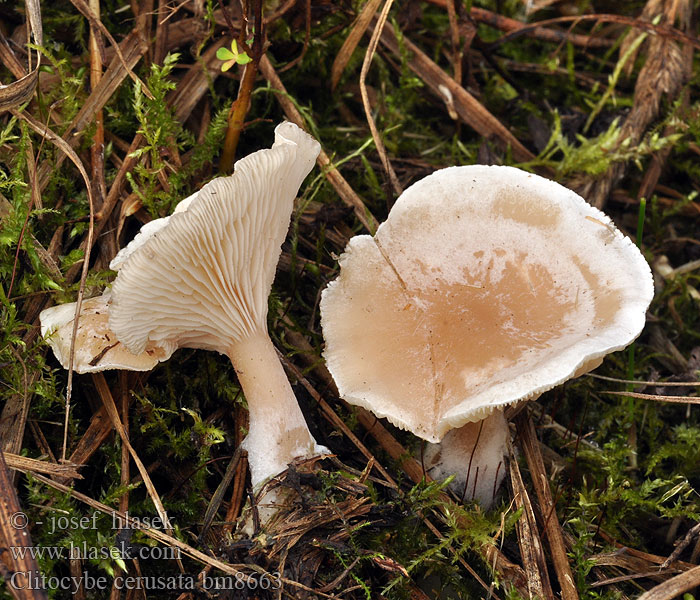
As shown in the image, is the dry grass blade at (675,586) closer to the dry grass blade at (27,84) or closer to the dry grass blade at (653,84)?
the dry grass blade at (653,84)

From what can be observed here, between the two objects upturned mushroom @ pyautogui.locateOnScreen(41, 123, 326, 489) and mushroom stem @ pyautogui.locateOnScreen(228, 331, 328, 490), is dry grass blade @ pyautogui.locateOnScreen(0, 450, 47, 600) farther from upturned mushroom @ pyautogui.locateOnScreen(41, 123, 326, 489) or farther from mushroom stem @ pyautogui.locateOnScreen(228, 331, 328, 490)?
mushroom stem @ pyautogui.locateOnScreen(228, 331, 328, 490)

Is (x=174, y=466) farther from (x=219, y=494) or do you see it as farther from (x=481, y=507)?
(x=481, y=507)

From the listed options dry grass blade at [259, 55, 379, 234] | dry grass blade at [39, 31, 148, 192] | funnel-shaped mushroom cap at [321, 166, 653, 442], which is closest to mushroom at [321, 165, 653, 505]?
funnel-shaped mushroom cap at [321, 166, 653, 442]

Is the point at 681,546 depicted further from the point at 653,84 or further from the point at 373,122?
the point at 653,84

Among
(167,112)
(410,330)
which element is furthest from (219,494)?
(167,112)

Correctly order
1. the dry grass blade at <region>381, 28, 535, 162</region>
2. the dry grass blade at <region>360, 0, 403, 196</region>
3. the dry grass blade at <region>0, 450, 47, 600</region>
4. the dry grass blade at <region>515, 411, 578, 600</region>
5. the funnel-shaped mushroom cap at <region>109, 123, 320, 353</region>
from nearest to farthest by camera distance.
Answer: the dry grass blade at <region>0, 450, 47, 600</region>, the funnel-shaped mushroom cap at <region>109, 123, 320, 353</region>, the dry grass blade at <region>515, 411, 578, 600</region>, the dry grass blade at <region>360, 0, 403, 196</region>, the dry grass blade at <region>381, 28, 535, 162</region>
